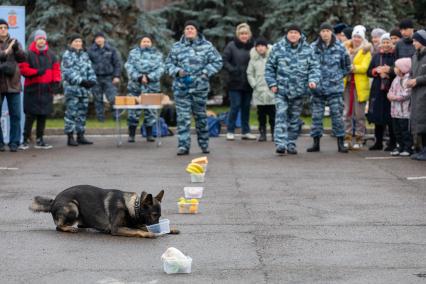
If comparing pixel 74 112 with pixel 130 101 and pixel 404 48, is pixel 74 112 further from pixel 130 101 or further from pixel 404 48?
pixel 404 48

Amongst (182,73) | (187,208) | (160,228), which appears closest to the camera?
(160,228)

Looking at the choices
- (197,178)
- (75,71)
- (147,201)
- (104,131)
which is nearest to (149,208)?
(147,201)

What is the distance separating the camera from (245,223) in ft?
35.9

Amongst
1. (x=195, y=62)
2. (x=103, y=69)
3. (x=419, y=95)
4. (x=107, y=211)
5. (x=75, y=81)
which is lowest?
(x=107, y=211)

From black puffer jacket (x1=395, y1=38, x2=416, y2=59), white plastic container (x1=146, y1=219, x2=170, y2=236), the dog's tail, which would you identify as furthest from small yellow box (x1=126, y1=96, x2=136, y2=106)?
white plastic container (x1=146, y1=219, x2=170, y2=236)

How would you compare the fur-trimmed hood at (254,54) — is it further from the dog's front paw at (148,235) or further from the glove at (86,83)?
the dog's front paw at (148,235)

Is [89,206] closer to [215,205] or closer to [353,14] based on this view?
[215,205]

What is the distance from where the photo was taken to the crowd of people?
18109 millimetres

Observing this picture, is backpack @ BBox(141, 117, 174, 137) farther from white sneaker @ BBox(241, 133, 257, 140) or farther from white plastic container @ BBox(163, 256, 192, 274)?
white plastic container @ BBox(163, 256, 192, 274)

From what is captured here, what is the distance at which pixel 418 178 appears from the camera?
1493 cm

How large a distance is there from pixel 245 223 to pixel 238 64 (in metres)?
11.5

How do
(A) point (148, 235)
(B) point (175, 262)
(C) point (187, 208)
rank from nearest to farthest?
(B) point (175, 262)
(A) point (148, 235)
(C) point (187, 208)

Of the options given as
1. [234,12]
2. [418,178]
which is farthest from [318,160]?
→ [234,12]

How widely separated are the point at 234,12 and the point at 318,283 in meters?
24.6
